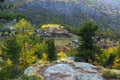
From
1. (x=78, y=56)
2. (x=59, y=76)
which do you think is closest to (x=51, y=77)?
(x=59, y=76)

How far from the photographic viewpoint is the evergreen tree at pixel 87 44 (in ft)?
198

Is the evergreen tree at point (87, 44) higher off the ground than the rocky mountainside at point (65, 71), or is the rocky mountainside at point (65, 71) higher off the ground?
the rocky mountainside at point (65, 71)

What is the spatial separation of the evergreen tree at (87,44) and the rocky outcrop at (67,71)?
89.9 ft

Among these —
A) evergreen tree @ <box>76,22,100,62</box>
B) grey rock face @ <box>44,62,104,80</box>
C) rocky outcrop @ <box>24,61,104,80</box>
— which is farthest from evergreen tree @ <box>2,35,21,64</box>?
grey rock face @ <box>44,62,104,80</box>

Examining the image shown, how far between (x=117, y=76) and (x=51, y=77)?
604 centimetres

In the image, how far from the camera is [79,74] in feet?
95.1

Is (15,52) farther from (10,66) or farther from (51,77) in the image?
(51,77)

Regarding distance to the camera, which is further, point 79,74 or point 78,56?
point 78,56

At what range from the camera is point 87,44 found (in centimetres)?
6275

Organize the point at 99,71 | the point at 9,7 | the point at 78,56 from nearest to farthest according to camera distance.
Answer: the point at 9,7 → the point at 99,71 → the point at 78,56

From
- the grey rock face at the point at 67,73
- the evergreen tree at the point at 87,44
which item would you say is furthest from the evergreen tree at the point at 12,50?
the grey rock face at the point at 67,73

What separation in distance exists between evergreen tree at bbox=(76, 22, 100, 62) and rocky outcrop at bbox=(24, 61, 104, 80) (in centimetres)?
2739

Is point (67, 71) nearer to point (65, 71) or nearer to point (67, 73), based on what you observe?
point (65, 71)

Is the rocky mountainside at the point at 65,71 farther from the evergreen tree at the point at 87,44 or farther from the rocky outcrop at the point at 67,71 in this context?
the evergreen tree at the point at 87,44
